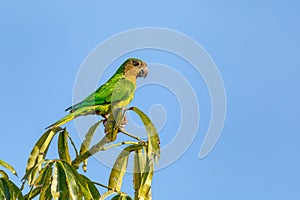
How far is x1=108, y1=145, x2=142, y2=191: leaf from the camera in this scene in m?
4.36

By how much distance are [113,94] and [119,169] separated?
1.86m

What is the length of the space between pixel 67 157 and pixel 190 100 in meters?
1.26

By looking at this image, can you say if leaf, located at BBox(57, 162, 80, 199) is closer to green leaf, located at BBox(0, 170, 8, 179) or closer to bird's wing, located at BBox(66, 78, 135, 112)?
green leaf, located at BBox(0, 170, 8, 179)

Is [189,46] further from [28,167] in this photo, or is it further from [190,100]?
[28,167]

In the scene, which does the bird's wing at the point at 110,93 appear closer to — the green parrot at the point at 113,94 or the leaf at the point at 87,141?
the green parrot at the point at 113,94

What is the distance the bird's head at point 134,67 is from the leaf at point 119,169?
8.39 feet

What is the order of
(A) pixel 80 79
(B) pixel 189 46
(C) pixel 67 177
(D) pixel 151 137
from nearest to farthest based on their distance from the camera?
(C) pixel 67 177, (D) pixel 151 137, (A) pixel 80 79, (B) pixel 189 46

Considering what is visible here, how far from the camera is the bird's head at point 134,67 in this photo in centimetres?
696

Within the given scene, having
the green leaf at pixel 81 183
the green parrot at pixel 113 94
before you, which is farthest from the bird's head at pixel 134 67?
the green leaf at pixel 81 183

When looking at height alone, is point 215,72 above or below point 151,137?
above

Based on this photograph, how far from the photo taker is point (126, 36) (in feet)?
17.3

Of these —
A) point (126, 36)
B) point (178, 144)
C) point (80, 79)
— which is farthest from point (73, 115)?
point (178, 144)

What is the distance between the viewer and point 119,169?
4434 mm

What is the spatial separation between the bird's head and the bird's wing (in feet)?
0.87
